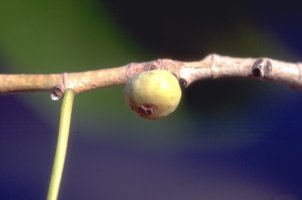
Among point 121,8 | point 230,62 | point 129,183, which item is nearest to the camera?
point 230,62

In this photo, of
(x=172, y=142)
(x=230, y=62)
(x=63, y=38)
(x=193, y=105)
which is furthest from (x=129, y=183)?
(x=230, y=62)

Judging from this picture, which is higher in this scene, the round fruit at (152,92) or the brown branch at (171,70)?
the brown branch at (171,70)

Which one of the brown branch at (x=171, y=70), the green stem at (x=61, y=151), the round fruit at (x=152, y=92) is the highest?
the brown branch at (x=171, y=70)

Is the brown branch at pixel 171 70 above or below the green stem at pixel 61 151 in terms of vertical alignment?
above

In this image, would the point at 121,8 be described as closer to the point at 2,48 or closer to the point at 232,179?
the point at 2,48
